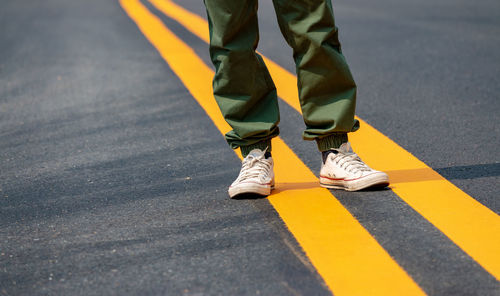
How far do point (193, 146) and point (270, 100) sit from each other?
67cm

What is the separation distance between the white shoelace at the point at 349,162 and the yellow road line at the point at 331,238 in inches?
4.0

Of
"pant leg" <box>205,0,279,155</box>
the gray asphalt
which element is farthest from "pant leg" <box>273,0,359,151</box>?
the gray asphalt

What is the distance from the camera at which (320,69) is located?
8.17 feet

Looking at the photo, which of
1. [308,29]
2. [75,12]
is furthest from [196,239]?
[75,12]

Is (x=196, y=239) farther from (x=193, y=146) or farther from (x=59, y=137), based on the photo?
(x=59, y=137)

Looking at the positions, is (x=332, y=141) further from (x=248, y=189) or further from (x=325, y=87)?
(x=248, y=189)

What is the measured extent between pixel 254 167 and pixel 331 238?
0.60 meters

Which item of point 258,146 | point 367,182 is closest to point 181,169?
point 258,146

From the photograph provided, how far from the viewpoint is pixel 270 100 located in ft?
8.53

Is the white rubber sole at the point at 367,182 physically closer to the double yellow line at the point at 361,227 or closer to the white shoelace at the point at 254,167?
the double yellow line at the point at 361,227

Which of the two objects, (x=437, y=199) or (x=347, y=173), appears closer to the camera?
(x=437, y=199)

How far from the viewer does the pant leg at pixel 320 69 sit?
2443mm

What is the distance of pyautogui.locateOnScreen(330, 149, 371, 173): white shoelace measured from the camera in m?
2.44

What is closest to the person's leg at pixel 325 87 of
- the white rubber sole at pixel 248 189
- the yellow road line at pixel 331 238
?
the yellow road line at pixel 331 238
